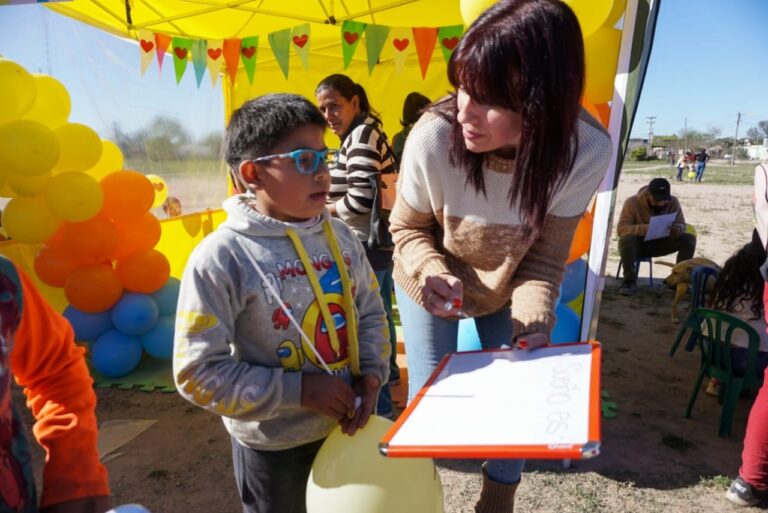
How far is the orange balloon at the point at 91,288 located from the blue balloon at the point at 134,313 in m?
0.08

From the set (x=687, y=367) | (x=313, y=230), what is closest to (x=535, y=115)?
(x=313, y=230)

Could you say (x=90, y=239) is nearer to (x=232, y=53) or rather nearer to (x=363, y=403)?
(x=363, y=403)

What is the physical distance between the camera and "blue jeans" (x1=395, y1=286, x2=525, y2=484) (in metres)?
1.77

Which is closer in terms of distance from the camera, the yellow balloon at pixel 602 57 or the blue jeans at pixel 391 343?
the yellow balloon at pixel 602 57

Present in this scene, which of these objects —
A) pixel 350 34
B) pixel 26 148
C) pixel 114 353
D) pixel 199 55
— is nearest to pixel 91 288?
pixel 114 353

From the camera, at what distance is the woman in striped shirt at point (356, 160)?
2.85m

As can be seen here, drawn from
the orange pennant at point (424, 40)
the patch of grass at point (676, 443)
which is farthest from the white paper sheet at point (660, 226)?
the patch of grass at point (676, 443)

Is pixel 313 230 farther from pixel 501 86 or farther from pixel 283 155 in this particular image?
pixel 501 86

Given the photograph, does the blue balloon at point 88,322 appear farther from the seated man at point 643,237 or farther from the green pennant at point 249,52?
the seated man at point 643,237

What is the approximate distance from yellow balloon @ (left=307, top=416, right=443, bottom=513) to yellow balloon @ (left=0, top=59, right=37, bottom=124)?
10.6 ft

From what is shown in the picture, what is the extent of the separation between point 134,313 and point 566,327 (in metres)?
2.76

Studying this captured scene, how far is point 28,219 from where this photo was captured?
11.2 feet

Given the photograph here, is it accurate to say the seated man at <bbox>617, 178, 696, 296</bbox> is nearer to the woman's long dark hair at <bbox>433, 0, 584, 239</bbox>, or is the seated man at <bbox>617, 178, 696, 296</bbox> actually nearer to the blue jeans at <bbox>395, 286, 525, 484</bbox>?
the blue jeans at <bbox>395, 286, 525, 484</bbox>

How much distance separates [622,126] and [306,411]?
6.73 ft
